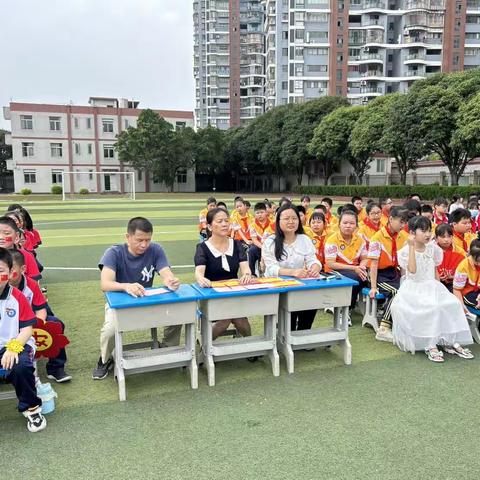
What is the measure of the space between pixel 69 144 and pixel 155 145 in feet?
35.1

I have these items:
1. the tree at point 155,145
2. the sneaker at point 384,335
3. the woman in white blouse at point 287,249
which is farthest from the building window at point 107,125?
the sneaker at point 384,335

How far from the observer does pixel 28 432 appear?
3.09 metres

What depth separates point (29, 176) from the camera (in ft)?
161

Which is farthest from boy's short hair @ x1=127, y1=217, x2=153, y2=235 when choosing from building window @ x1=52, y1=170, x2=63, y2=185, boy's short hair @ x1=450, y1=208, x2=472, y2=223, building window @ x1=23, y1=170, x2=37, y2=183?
building window @ x1=23, y1=170, x2=37, y2=183

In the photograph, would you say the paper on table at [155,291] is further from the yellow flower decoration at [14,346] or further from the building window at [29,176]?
the building window at [29,176]

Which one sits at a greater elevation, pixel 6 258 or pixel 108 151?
pixel 108 151

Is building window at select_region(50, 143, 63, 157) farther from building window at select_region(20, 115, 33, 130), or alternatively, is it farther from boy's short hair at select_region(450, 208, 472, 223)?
boy's short hair at select_region(450, 208, 472, 223)

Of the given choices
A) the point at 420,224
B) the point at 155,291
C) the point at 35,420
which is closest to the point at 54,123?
the point at 155,291

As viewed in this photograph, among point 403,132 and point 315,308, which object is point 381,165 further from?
point 315,308

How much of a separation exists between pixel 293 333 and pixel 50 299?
417cm

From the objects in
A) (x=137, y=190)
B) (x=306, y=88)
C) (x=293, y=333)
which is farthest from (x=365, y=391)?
(x=306, y=88)

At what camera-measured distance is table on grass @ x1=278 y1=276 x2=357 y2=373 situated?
404cm

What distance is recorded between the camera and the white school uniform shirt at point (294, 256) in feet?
14.7

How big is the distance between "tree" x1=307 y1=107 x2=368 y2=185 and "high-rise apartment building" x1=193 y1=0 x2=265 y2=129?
4644 centimetres
